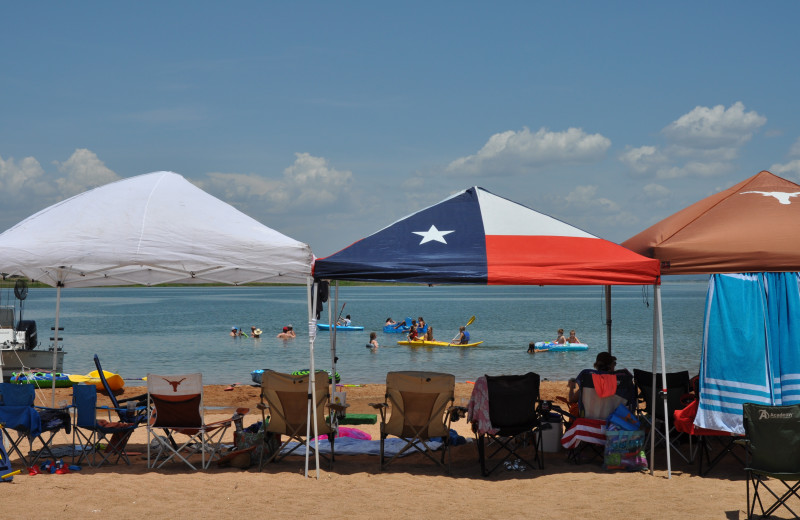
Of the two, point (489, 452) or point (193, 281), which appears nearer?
point (489, 452)

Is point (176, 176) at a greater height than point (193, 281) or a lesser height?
greater

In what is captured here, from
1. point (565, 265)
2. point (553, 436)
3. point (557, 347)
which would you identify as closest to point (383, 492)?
point (553, 436)

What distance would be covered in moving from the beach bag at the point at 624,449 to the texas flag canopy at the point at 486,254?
139cm

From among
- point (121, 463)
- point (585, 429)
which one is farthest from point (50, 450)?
point (585, 429)

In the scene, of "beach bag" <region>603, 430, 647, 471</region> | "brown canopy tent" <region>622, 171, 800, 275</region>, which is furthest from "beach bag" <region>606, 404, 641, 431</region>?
"brown canopy tent" <region>622, 171, 800, 275</region>

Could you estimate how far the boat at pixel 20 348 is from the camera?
659 inches

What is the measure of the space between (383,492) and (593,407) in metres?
2.19

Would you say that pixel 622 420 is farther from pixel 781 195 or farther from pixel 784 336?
pixel 781 195

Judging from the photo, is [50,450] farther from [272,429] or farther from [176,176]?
[176,176]

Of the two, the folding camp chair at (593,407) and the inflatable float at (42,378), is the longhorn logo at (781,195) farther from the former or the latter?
the inflatable float at (42,378)

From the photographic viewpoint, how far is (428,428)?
263 inches

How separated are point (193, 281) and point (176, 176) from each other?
1.64 m

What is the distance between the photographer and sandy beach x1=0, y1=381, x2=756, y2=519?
5453mm

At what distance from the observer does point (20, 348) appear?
18.6m
